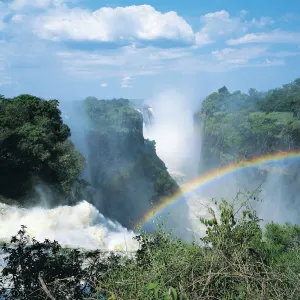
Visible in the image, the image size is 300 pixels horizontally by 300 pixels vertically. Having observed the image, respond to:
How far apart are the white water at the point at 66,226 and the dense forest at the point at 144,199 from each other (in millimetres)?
1010

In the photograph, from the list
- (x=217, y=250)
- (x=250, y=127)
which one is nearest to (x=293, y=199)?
(x=250, y=127)

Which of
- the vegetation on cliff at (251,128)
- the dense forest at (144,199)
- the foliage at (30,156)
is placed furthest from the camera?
the vegetation on cliff at (251,128)

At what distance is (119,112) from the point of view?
48094 millimetres

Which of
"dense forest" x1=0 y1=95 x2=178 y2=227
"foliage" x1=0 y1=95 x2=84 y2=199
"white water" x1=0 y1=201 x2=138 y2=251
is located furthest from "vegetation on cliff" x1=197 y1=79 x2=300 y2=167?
"white water" x1=0 y1=201 x2=138 y2=251

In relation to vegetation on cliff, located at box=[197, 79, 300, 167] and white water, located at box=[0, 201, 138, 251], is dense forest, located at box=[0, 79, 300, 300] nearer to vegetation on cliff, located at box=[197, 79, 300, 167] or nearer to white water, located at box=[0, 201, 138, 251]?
vegetation on cliff, located at box=[197, 79, 300, 167]

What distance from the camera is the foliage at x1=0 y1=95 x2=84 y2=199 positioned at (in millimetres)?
18984

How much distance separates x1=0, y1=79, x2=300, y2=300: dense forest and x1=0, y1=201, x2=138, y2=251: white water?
3.31 ft

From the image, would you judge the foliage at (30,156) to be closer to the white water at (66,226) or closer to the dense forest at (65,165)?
the dense forest at (65,165)

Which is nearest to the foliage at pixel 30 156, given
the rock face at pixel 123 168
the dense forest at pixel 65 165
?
the dense forest at pixel 65 165

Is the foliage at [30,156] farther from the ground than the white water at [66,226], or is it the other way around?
the foliage at [30,156]

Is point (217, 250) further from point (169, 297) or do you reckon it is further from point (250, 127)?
point (250, 127)

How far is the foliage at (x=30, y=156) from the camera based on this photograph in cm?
1898

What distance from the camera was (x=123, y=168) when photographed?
36281 mm

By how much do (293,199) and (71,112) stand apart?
2876 centimetres
